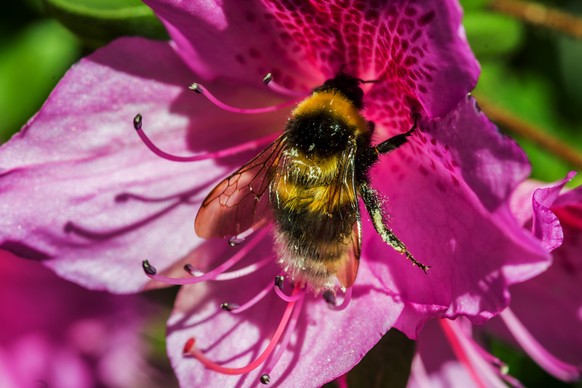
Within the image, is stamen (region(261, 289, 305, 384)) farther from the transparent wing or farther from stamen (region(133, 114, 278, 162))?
stamen (region(133, 114, 278, 162))

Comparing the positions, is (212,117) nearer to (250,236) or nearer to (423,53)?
(250,236)

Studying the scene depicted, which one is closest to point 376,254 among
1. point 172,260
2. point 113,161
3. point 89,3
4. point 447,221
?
point 447,221

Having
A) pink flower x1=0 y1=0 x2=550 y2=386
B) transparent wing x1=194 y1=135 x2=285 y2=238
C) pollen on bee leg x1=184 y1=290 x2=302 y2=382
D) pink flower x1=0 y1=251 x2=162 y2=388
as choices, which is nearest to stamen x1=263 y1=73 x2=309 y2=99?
pink flower x1=0 y1=0 x2=550 y2=386

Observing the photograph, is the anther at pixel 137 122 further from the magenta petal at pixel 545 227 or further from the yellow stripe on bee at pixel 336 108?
the magenta petal at pixel 545 227

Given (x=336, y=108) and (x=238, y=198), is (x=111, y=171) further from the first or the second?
(x=336, y=108)

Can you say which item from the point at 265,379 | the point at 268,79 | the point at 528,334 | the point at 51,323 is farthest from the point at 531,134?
the point at 51,323
